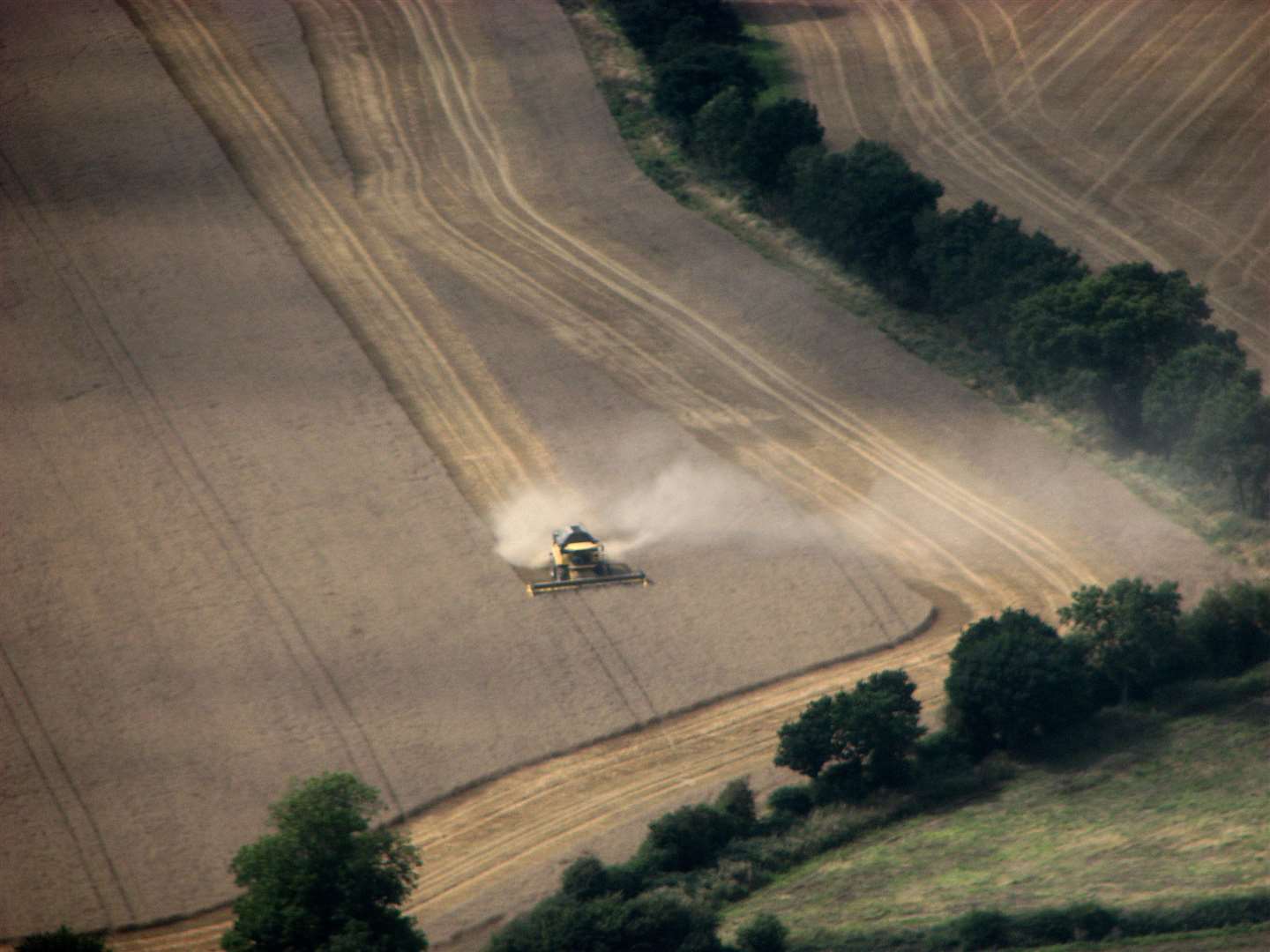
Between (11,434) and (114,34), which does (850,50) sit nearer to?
(114,34)

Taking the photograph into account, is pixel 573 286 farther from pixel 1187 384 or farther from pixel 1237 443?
pixel 1237 443

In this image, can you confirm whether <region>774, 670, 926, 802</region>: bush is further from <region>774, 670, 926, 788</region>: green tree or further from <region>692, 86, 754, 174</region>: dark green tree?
<region>692, 86, 754, 174</region>: dark green tree

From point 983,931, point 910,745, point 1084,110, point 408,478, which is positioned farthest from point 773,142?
point 983,931

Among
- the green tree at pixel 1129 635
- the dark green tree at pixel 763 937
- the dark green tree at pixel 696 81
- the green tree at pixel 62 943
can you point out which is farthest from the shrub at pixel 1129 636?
the dark green tree at pixel 696 81

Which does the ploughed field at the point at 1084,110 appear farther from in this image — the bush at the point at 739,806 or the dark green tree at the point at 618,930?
the dark green tree at the point at 618,930

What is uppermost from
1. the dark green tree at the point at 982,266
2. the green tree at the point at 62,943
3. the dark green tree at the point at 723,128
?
the dark green tree at the point at 723,128

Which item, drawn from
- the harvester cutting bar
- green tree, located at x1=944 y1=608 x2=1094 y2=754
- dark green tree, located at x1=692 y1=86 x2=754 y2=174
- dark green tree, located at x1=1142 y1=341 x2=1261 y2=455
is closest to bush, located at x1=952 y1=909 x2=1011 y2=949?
green tree, located at x1=944 y1=608 x2=1094 y2=754

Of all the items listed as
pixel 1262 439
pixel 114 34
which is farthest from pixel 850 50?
pixel 1262 439
